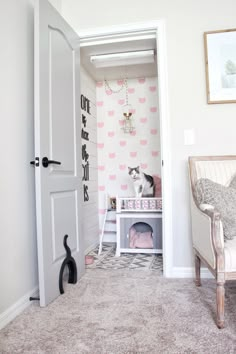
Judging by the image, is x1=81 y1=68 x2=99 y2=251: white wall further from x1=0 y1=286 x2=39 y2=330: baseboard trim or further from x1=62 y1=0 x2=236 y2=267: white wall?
x1=0 y1=286 x2=39 y2=330: baseboard trim

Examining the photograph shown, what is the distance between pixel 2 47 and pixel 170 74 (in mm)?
1297

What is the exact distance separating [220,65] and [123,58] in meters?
1.12

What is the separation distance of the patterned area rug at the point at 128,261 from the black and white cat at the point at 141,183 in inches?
26.5

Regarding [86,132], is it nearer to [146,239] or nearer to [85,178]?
[85,178]

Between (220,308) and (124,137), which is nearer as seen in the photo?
(220,308)

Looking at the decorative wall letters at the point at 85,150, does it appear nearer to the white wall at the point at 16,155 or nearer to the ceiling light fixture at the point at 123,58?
the ceiling light fixture at the point at 123,58

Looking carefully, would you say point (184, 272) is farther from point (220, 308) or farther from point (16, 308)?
point (16, 308)

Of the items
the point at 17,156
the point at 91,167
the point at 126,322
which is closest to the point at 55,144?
the point at 17,156

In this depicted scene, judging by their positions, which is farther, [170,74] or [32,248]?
[170,74]

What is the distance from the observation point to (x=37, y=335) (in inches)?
55.7

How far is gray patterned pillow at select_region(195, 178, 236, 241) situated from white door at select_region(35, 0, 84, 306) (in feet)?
3.18

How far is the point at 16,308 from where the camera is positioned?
1.66m

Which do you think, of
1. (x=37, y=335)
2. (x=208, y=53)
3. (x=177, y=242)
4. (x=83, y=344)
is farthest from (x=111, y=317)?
(x=208, y=53)

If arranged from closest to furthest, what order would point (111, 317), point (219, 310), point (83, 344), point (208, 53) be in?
point (83, 344), point (219, 310), point (111, 317), point (208, 53)
